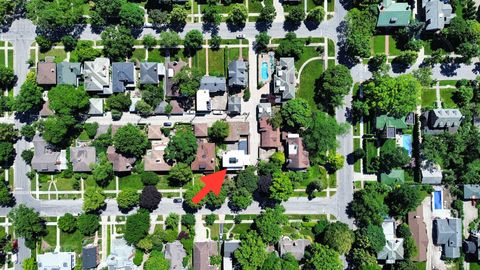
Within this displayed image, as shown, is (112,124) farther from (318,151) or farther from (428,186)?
(428,186)

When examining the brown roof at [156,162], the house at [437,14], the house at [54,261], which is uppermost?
the house at [437,14]

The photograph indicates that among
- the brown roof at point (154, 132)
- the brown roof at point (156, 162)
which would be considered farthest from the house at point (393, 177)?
the brown roof at point (154, 132)

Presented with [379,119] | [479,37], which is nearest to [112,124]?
[379,119]

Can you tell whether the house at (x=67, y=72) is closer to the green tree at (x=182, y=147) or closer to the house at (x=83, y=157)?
the house at (x=83, y=157)

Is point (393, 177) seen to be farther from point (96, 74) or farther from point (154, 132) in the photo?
point (96, 74)

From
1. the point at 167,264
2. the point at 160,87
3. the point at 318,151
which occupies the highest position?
the point at 160,87

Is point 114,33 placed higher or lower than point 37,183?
higher
